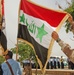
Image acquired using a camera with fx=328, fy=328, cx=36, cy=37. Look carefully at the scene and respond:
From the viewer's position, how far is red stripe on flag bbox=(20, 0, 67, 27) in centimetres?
636

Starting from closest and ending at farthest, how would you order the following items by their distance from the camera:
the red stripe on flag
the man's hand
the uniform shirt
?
the man's hand < the red stripe on flag < the uniform shirt

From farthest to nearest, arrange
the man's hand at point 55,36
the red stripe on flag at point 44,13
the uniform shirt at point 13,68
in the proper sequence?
the uniform shirt at point 13,68 < the red stripe on flag at point 44,13 < the man's hand at point 55,36

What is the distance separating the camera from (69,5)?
6.57 meters

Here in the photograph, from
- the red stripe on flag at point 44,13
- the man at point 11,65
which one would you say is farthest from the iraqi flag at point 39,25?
the man at point 11,65

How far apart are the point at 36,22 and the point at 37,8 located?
33 cm

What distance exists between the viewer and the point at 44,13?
651 centimetres

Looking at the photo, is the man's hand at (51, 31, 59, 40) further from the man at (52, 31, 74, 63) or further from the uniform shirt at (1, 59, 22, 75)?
the uniform shirt at (1, 59, 22, 75)

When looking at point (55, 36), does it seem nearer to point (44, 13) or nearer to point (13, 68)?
point (44, 13)

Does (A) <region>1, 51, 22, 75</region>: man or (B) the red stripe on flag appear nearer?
(B) the red stripe on flag

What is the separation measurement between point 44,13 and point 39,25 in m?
0.28

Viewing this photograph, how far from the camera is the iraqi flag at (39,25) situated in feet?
20.0

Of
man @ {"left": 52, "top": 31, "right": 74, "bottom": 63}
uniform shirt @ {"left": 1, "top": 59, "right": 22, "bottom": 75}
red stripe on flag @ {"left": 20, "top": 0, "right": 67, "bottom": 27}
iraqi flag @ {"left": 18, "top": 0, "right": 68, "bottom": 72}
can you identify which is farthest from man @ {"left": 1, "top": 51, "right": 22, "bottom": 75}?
man @ {"left": 52, "top": 31, "right": 74, "bottom": 63}

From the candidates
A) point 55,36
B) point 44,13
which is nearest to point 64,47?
point 55,36

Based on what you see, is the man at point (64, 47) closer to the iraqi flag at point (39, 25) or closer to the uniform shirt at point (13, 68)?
the iraqi flag at point (39, 25)
